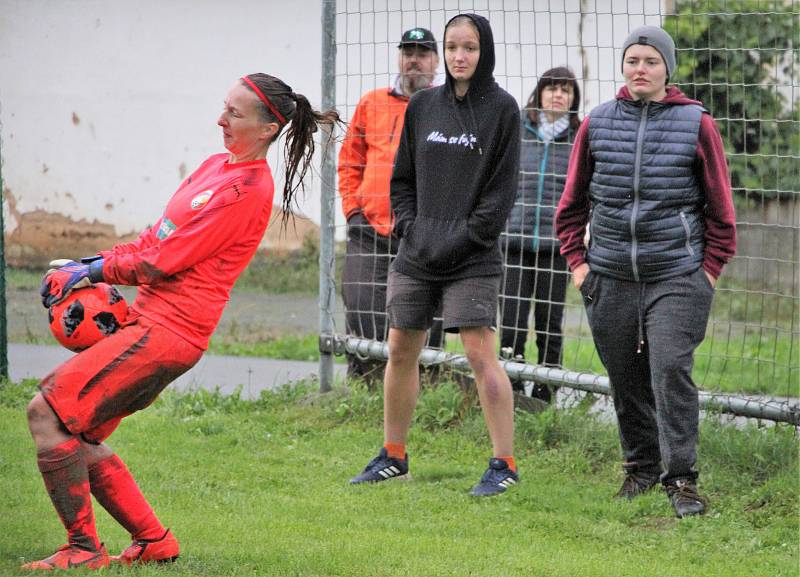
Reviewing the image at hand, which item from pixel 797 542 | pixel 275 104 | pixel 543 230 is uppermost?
pixel 275 104

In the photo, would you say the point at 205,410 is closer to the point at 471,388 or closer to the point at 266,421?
the point at 266,421

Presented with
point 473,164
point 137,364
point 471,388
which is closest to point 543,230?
point 471,388

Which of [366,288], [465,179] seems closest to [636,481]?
[465,179]

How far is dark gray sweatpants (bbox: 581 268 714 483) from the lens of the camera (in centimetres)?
622

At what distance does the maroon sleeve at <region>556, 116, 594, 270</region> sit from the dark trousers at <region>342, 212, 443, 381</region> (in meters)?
2.05

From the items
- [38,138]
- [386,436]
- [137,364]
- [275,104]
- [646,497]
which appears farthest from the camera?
[38,138]

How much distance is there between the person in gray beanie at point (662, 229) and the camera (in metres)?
6.22

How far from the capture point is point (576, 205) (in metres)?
6.67

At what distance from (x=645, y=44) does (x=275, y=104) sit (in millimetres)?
2093

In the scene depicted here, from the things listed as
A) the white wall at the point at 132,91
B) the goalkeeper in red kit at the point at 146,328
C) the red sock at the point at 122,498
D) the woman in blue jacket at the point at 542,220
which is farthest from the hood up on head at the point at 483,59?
the white wall at the point at 132,91

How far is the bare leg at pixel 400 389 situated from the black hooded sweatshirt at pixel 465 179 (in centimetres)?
45

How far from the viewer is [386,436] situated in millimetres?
7070

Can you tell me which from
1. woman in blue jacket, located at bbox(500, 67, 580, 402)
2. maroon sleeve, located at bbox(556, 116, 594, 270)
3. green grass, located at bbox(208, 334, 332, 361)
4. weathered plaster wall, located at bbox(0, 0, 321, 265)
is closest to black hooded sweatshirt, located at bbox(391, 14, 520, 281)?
maroon sleeve, located at bbox(556, 116, 594, 270)

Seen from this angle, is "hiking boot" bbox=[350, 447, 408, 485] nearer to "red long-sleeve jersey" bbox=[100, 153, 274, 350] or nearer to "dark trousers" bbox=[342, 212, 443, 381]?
"dark trousers" bbox=[342, 212, 443, 381]
